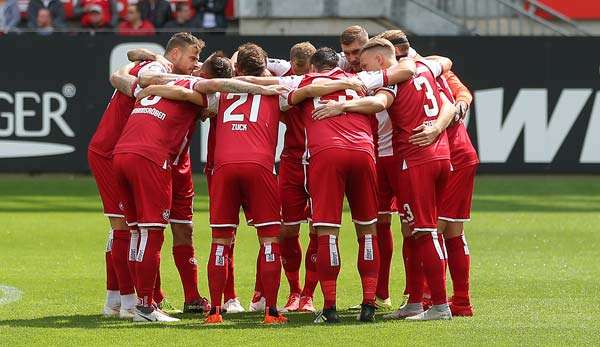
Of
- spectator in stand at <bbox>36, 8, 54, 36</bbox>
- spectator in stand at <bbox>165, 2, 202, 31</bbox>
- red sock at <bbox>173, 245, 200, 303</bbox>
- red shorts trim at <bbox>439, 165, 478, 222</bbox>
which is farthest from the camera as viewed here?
spectator in stand at <bbox>165, 2, 202, 31</bbox>

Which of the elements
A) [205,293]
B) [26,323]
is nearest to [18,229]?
[205,293]

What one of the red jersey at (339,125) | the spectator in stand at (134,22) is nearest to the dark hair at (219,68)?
the red jersey at (339,125)

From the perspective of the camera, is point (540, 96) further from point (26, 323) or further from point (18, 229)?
point (26, 323)

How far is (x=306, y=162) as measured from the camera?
11.1 metres

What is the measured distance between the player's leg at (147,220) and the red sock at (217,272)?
0.48 metres

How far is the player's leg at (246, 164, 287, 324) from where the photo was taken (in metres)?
10.2

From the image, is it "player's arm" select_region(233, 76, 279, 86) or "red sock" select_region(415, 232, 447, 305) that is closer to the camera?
"red sock" select_region(415, 232, 447, 305)

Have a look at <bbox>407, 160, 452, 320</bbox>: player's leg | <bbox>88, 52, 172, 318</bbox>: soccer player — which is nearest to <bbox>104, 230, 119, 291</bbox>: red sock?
<bbox>88, 52, 172, 318</bbox>: soccer player

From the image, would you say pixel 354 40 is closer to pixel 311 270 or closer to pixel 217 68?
pixel 217 68

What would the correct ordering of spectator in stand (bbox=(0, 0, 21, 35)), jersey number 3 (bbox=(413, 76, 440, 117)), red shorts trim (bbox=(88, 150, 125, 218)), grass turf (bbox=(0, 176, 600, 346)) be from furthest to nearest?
1. spectator in stand (bbox=(0, 0, 21, 35))
2. red shorts trim (bbox=(88, 150, 125, 218))
3. jersey number 3 (bbox=(413, 76, 440, 117))
4. grass turf (bbox=(0, 176, 600, 346))

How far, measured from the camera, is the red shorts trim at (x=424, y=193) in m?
10.2

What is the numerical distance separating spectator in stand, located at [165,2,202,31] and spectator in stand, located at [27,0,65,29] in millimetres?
2025

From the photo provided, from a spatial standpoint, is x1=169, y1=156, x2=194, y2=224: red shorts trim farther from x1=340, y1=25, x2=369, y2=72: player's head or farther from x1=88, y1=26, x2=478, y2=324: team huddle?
x1=340, y1=25, x2=369, y2=72: player's head

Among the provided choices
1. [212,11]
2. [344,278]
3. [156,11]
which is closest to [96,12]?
[156,11]
